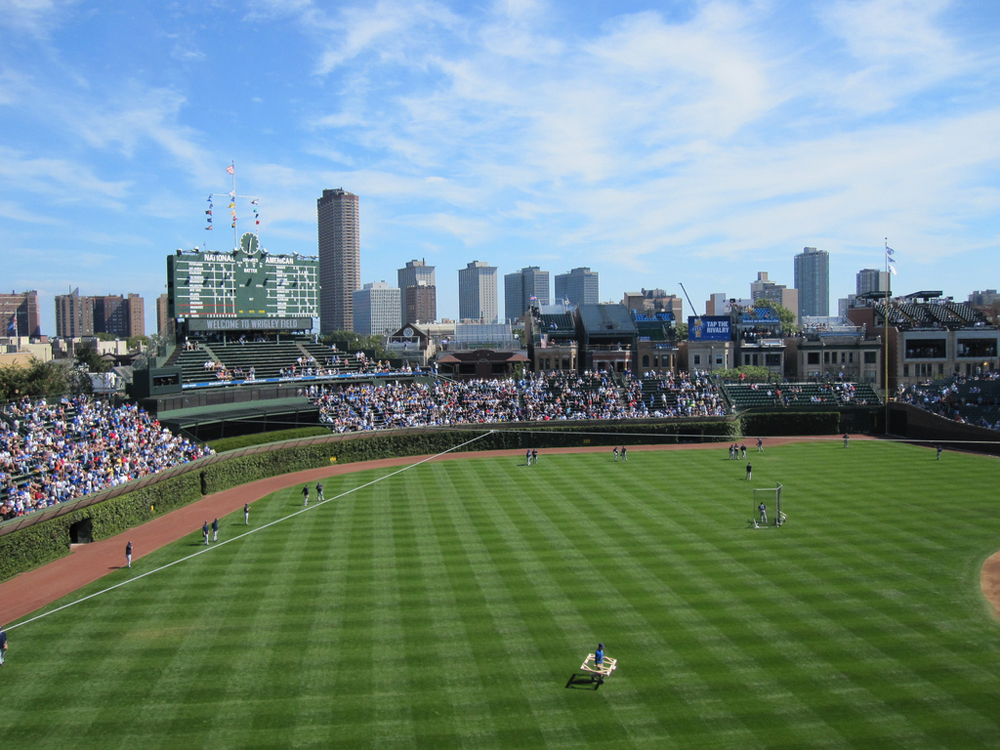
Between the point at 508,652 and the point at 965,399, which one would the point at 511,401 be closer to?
the point at 965,399

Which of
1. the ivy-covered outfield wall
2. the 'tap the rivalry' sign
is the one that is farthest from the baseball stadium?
the 'tap the rivalry' sign

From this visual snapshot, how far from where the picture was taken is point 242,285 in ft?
218

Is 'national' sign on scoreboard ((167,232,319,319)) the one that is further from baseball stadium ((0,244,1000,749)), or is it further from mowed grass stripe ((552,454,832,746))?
mowed grass stripe ((552,454,832,746))

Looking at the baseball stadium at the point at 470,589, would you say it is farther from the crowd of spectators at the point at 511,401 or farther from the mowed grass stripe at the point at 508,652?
the crowd of spectators at the point at 511,401

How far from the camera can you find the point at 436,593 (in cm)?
2545

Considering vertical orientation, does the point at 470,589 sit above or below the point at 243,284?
below

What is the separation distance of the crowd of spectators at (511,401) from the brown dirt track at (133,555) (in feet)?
38.4

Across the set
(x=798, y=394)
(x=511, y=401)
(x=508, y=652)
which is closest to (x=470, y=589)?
(x=508, y=652)

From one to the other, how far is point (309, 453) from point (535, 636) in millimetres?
33213

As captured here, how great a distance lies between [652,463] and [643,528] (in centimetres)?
1884

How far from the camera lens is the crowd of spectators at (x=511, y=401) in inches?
2409

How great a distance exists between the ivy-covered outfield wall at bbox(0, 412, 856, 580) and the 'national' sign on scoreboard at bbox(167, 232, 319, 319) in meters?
20.6

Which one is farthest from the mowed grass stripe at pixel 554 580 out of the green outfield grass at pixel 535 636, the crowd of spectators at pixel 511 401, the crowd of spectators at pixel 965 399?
the crowd of spectators at pixel 965 399

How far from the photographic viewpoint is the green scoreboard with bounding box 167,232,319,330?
63719 mm
